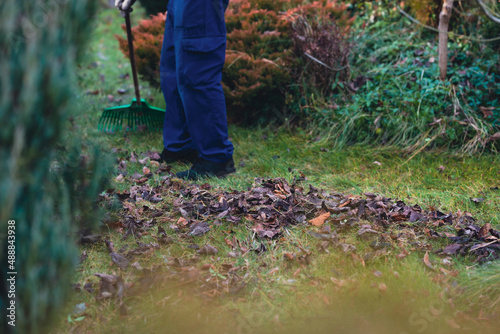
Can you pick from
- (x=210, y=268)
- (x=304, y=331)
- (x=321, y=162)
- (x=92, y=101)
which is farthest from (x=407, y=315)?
(x=92, y=101)

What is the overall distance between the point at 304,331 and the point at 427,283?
0.66m

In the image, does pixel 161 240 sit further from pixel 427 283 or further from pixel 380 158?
pixel 380 158

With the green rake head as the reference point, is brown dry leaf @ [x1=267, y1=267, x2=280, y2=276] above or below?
below

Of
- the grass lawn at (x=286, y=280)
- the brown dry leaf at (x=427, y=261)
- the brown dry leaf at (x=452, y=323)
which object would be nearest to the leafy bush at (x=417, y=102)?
the grass lawn at (x=286, y=280)

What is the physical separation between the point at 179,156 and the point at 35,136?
2603 millimetres

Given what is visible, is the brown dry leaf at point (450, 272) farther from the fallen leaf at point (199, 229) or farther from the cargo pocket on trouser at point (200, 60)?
the cargo pocket on trouser at point (200, 60)

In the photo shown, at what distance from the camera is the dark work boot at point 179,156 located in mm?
3816

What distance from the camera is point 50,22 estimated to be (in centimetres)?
123

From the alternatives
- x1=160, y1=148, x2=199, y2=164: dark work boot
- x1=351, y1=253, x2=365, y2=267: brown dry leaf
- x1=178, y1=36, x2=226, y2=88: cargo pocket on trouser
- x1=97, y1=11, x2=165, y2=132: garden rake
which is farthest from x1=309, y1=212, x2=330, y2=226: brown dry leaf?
x1=97, y1=11, x2=165, y2=132: garden rake

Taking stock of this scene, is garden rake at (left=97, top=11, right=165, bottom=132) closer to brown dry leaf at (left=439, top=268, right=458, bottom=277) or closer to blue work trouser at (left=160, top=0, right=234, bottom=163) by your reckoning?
blue work trouser at (left=160, top=0, right=234, bottom=163)

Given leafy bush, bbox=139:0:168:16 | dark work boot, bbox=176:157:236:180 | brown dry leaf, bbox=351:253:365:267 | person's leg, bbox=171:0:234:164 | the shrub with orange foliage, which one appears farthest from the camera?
leafy bush, bbox=139:0:168:16

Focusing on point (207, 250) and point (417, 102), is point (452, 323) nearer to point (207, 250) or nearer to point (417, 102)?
point (207, 250)

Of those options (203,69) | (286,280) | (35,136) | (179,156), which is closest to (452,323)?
(286,280)

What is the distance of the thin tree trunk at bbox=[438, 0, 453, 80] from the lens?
4.18 meters
